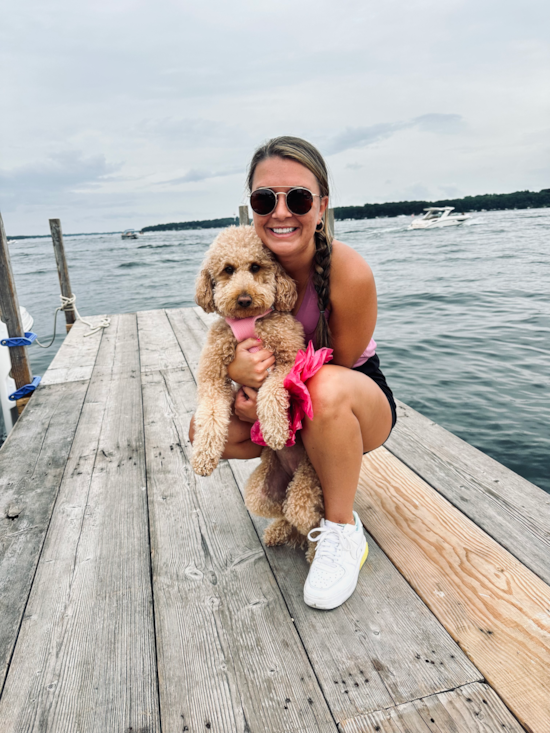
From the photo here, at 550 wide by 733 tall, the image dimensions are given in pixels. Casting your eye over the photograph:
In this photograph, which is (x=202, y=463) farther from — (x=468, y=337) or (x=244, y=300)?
(x=468, y=337)

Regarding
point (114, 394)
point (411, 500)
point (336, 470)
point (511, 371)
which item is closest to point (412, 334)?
point (511, 371)

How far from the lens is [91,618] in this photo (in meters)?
1.59

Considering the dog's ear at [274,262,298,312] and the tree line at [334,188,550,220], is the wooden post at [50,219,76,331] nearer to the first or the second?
the dog's ear at [274,262,298,312]

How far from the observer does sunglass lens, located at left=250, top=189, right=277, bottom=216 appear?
1671mm

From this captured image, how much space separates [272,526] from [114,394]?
2217 millimetres

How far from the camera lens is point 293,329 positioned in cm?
179

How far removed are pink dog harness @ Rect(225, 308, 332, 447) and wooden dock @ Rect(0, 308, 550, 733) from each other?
56 centimetres

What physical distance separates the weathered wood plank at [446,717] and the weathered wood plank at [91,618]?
57cm

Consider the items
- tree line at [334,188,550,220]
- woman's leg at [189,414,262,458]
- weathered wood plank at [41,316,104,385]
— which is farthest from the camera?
tree line at [334,188,550,220]

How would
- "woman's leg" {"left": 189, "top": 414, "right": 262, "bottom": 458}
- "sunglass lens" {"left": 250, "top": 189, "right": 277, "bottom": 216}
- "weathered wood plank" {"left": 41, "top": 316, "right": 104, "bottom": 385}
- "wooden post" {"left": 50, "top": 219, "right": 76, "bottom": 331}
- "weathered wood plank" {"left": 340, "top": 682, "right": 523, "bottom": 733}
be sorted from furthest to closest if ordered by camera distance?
"wooden post" {"left": 50, "top": 219, "right": 76, "bottom": 331}, "weathered wood plank" {"left": 41, "top": 316, "right": 104, "bottom": 385}, "woman's leg" {"left": 189, "top": 414, "right": 262, "bottom": 458}, "sunglass lens" {"left": 250, "top": 189, "right": 277, "bottom": 216}, "weathered wood plank" {"left": 340, "top": 682, "right": 523, "bottom": 733}

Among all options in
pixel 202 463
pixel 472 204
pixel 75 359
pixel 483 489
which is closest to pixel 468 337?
pixel 483 489

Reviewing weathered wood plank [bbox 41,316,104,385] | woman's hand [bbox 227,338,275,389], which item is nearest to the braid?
woman's hand [bbox 227,338,275,389]

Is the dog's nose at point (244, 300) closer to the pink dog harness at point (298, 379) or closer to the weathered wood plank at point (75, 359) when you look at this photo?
the pink dog harness at point (298, 379)

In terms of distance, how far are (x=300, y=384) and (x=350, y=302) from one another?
1.36ft
